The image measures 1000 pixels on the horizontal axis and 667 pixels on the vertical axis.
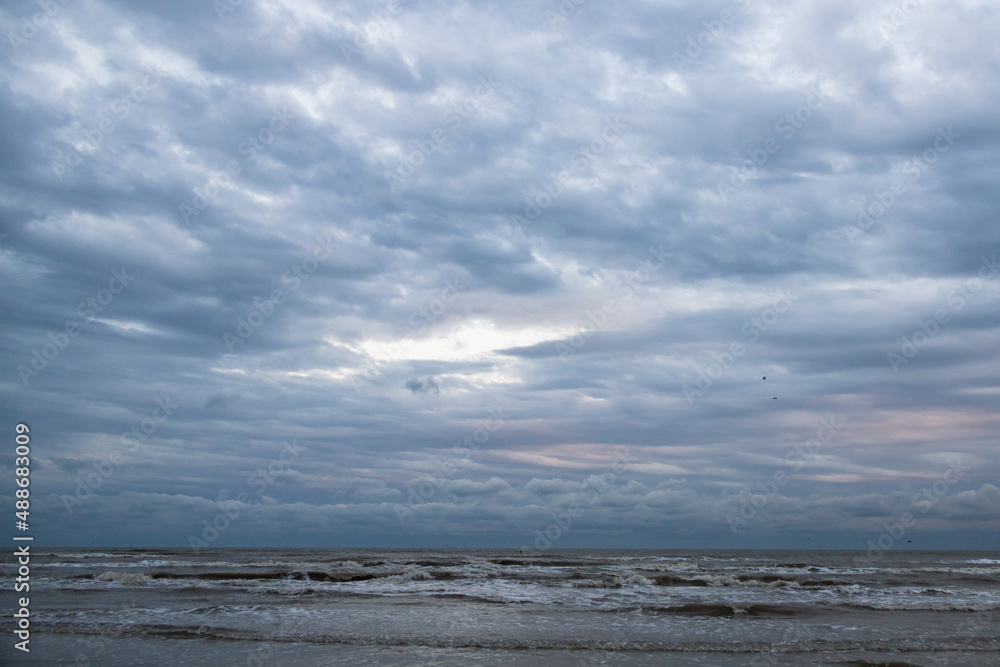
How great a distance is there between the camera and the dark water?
1641 centimetres

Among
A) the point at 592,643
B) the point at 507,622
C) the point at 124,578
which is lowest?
the point at 124,578

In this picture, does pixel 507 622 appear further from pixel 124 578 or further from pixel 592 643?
pixel 124 578

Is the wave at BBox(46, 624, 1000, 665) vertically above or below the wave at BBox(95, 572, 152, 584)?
above

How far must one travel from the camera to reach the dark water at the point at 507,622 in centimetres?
1641

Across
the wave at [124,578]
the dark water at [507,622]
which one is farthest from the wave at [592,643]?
the wave at [124,578]

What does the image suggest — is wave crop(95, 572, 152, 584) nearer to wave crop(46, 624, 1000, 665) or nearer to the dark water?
the dark water

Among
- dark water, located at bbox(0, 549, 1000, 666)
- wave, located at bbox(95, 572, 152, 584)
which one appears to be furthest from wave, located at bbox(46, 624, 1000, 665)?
wave, located at bbox(95, 572, 152, 584)

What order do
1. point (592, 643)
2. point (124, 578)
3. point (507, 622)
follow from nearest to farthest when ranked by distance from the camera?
point (592, 643) → point (507, 622) → point (124, 578)

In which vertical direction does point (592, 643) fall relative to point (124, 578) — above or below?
above

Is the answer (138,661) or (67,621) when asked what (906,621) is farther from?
(67,621)

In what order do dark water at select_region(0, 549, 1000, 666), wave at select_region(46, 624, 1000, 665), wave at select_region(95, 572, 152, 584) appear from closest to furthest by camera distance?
dark water at select_region(0, 549, 1000, 666)
wave at select_region(46, 624, 1000, 665)
wave at select_region(95, 572, 152, 584)

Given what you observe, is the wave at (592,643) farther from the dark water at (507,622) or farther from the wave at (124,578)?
the wave at (124,578)

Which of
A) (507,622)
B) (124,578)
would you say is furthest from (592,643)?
(124,578)

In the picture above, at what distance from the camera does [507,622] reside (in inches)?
859
